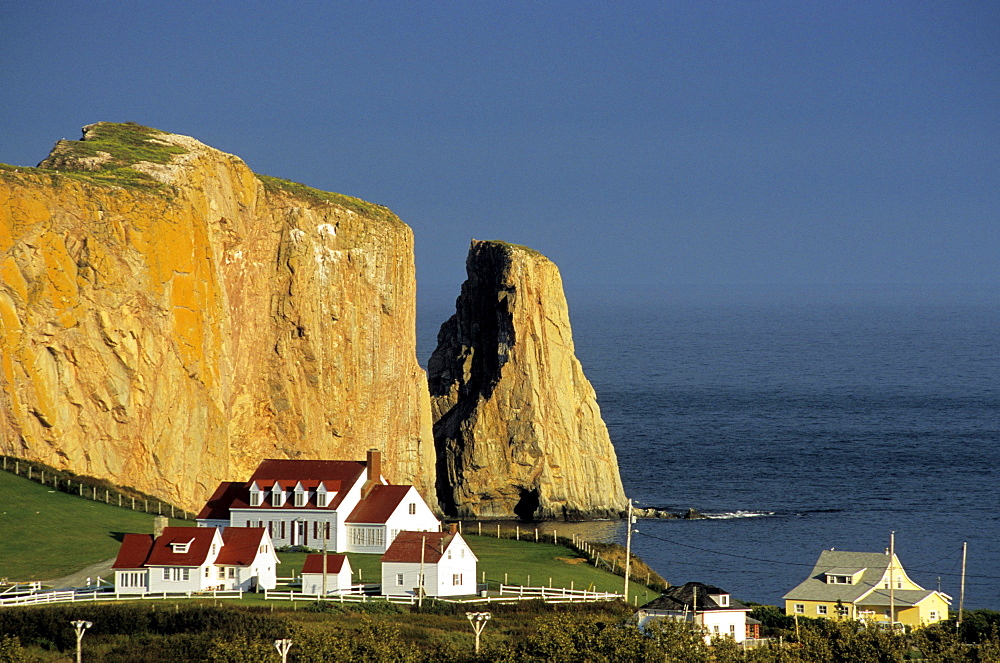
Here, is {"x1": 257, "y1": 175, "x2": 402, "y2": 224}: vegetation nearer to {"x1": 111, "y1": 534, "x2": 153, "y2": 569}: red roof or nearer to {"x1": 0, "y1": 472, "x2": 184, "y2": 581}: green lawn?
{"x1": 0, "y1": 472, "x2": 184, "y2": 581}: green lawn

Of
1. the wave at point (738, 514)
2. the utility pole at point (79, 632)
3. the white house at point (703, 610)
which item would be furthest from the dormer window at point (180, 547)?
the wave at point (738, 514)

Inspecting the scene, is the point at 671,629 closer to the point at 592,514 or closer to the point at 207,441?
the point at 207,441

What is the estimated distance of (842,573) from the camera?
245 ft

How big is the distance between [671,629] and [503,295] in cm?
7272

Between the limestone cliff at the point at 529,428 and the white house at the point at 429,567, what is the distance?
165 ft

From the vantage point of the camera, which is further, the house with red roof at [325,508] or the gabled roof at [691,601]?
the house with red roof at [325,508]

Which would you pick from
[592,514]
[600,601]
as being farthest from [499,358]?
[600,601]

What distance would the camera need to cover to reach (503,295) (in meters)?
126

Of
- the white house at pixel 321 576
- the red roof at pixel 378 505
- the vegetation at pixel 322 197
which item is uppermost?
the vegetation at pixel 322 197

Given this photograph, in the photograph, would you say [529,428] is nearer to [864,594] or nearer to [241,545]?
[864,594]

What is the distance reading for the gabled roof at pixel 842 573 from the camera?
72.8 meters

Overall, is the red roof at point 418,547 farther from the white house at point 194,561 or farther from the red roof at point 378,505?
the red roof at point 378,505

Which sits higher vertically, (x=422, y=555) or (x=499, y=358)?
(x=499, y=358)

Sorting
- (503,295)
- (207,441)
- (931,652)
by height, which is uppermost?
(503,295)
